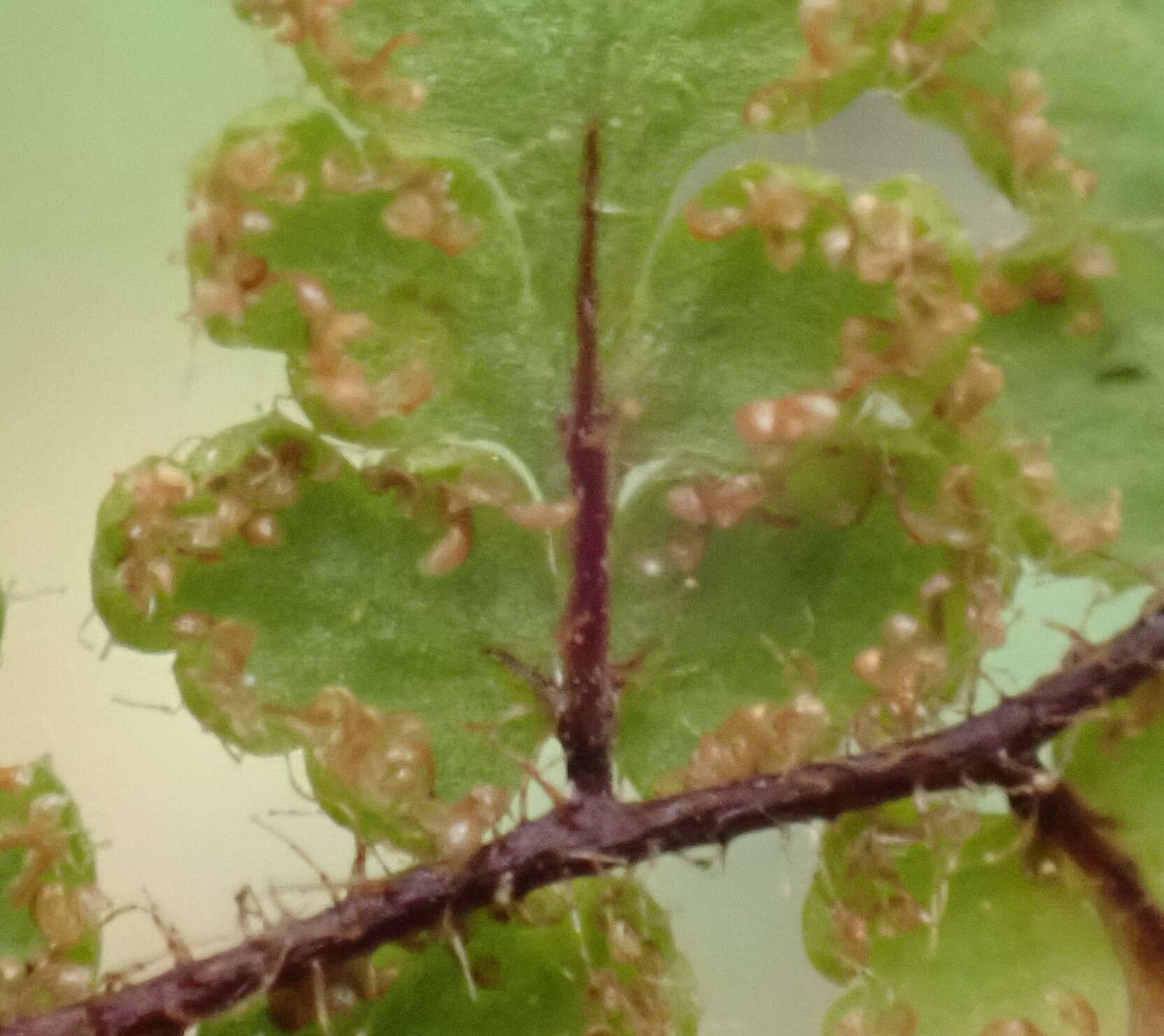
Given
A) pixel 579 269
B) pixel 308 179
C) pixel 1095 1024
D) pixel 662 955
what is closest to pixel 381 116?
pixel 308 179

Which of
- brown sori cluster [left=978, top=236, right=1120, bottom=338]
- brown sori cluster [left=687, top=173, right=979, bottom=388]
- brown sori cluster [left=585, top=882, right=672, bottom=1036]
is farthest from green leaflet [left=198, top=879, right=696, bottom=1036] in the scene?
brown sori cluster [left=978, top=236, right=1120, bottom=338]

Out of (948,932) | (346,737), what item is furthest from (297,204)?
(948,932)

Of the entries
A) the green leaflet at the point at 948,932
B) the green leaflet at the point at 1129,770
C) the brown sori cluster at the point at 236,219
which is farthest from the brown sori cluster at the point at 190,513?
the green leaflet at the point at 1129,770

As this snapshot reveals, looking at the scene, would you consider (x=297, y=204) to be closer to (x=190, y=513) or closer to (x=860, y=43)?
(x=190, y=513)

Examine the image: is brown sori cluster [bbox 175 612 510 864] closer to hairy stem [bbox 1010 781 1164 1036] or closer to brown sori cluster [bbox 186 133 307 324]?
brown sori cluster [bbox 186 133 307 324]

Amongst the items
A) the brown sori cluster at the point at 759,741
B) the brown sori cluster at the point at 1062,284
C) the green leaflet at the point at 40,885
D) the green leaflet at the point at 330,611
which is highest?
the brown sori cluster at the point at 1062,284

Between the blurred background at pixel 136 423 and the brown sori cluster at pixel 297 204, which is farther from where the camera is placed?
the blurred background at pixel 136 423

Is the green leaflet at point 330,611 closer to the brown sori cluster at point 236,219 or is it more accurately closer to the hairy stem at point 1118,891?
the brown sori cluster at point 236,219
